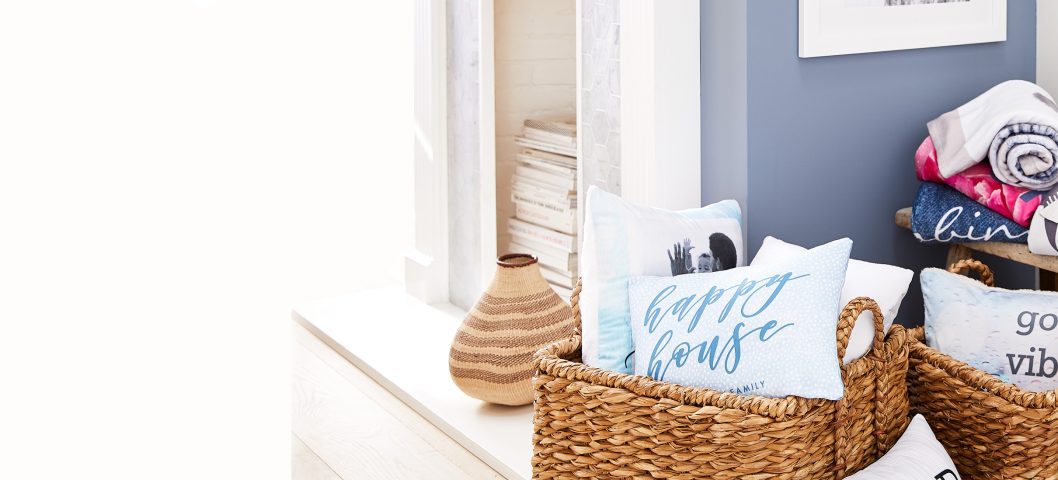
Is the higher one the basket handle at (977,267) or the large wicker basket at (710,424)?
the basket handle at (977,267)

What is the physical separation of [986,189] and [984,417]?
21.2 inches

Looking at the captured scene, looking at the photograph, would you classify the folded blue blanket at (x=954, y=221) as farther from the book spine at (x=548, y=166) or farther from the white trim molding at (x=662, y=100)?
the book spine at (x=548, y=166)

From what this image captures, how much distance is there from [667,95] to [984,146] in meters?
0.61

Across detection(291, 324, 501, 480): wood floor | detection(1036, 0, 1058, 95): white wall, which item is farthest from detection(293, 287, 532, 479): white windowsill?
detection(1036, 0, 1058, 95): white wall

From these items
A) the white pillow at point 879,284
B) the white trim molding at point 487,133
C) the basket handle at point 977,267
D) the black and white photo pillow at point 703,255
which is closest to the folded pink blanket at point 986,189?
the basket handle at point 977,267

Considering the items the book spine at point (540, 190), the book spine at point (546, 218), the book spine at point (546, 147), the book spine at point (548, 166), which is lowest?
the book spine at point (546, 218)

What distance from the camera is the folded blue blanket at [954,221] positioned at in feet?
7.20

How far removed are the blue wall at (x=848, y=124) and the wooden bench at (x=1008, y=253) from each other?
72 mm

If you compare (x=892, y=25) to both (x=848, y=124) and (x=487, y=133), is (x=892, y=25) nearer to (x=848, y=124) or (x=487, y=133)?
(x=848, y=124)

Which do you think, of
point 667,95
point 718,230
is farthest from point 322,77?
point 718,230

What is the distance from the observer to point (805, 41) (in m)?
2.25

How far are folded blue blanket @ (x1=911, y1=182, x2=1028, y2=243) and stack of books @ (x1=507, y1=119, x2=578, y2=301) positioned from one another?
1.04 metres

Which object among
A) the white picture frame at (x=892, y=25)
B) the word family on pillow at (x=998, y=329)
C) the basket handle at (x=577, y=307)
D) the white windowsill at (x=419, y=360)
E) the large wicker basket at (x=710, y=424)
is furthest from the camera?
the white windowsill at (x=419, y=360)

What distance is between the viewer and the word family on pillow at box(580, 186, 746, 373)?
6.38 feet
